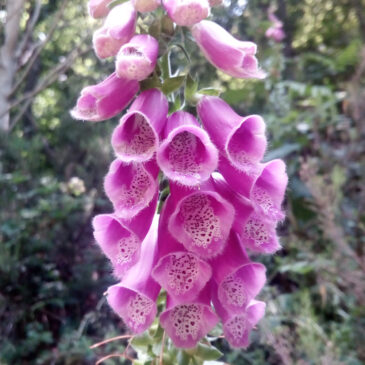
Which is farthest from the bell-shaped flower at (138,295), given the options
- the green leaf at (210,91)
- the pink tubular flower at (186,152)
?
the green leaf at (210,91)

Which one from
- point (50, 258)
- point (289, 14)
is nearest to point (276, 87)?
point (50, 258)

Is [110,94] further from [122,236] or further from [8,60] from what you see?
[8,60]

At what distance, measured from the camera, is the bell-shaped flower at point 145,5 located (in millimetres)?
600

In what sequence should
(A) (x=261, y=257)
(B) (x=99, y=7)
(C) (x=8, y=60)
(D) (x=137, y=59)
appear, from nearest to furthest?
(D) (x=137, y=59) < (B) (x=99, y=7) < (A) (x=261, y=257) < (C) (x=8, y=60)

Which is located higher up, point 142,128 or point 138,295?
point 142,128

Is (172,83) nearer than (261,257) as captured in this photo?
Yes

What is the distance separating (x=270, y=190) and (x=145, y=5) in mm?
336

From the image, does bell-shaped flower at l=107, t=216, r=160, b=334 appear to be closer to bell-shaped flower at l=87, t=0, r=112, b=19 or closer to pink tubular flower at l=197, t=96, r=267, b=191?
pink tubular flower at l=197, t=96, r=267, b=191

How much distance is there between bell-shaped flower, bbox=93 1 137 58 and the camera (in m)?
0.61

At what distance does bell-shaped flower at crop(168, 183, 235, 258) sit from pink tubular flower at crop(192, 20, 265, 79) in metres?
0.20

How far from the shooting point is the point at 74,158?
3.87m

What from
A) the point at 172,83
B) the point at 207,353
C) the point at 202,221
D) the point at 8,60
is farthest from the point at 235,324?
the point at 8,60

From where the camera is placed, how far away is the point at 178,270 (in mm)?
592

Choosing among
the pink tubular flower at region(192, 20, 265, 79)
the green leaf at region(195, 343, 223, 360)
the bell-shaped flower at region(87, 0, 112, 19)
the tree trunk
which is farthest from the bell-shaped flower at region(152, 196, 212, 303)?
the tree trunk
